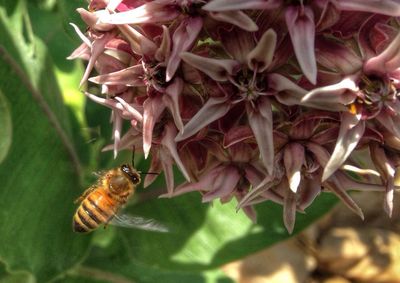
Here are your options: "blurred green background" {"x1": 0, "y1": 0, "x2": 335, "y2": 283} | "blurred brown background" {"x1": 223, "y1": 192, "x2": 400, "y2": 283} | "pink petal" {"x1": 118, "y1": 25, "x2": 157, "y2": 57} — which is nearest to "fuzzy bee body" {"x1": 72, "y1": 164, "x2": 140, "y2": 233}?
"blurred green background" {"x1": 0, "y1": 0, "x2": 335, "y2": 283}

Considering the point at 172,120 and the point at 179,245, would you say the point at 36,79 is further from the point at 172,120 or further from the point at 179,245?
the point at 172,120

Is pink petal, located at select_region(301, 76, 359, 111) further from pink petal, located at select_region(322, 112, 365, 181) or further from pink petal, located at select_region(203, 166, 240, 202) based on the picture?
pink petal, located at select_region(203, 166, 240, 202)

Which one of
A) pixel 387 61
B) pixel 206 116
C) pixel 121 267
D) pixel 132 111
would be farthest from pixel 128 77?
pixel 121 267

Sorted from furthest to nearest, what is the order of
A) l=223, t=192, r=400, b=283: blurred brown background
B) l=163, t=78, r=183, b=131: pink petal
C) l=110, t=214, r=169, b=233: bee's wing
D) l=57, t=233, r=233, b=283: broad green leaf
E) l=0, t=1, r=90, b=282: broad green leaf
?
l=223, t=192, r=400, b=283: blurred brown background, l=57, t=233, r=233, b=283: broad green leaf, l=0, t=1, r=90, b=282: broad green leaf, l=110, t=214, r=169, b=233: bee's wing, l=163, t=78, r=183, b=131: pink petal

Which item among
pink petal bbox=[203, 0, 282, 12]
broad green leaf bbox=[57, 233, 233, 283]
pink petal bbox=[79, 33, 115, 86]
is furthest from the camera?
broad green leaf bbox=[57, 233, 233, 283]

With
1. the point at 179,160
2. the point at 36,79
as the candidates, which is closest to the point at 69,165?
the point at 36,79

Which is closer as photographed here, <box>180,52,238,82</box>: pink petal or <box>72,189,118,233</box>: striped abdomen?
<box>180,52,238,82</box>: pink petal
